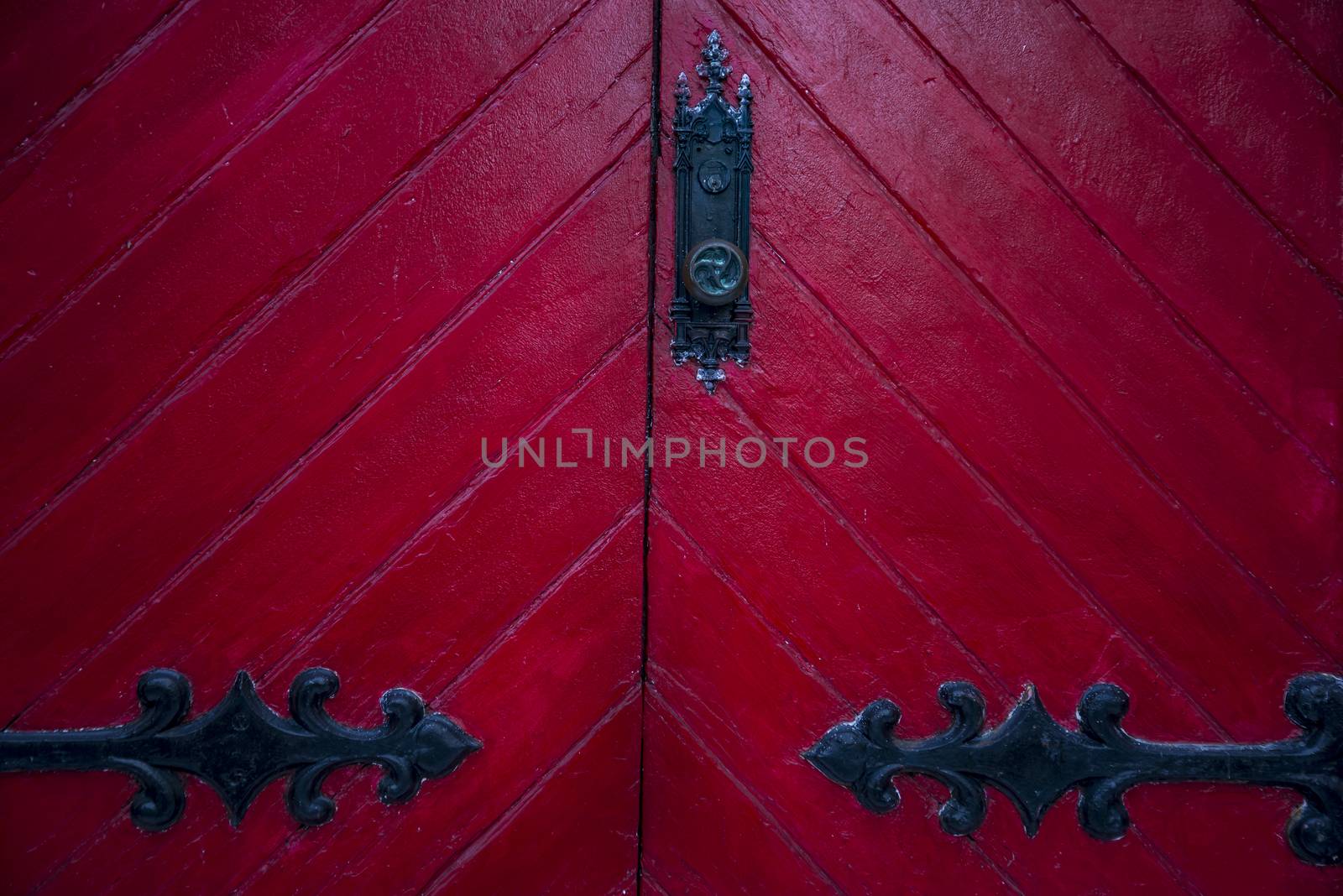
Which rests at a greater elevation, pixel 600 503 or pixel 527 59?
pixel 527 59

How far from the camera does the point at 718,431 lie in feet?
3.11

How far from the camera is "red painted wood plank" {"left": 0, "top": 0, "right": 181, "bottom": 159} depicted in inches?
34.4

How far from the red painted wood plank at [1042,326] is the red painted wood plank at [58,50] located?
82 centimetres

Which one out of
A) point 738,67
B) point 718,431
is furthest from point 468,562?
point 738,67

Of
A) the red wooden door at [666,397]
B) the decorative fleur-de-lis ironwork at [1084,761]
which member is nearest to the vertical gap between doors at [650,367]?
the red wooden door at [666,397]

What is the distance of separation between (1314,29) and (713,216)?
0.84 m

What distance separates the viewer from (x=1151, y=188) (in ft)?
3.02

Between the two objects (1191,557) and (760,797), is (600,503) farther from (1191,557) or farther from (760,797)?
(1191,557)

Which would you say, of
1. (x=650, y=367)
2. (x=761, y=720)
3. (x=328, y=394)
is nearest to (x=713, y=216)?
(x=650, y=367)

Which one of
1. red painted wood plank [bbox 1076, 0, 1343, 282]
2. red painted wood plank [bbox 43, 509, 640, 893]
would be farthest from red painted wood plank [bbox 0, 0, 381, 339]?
red painted wood plank [bbox 1076, 0, 1343, 282]

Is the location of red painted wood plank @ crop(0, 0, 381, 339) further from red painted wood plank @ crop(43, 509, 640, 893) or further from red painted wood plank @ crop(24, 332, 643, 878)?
red painted wood plank @ crop(43, 509, 640, 893)

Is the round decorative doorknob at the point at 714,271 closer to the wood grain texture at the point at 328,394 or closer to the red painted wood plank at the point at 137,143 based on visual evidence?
the wood grain texture at the point at 328,394

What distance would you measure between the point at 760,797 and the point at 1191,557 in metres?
0.69

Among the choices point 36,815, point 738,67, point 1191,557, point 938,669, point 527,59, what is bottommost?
point 1191,557
